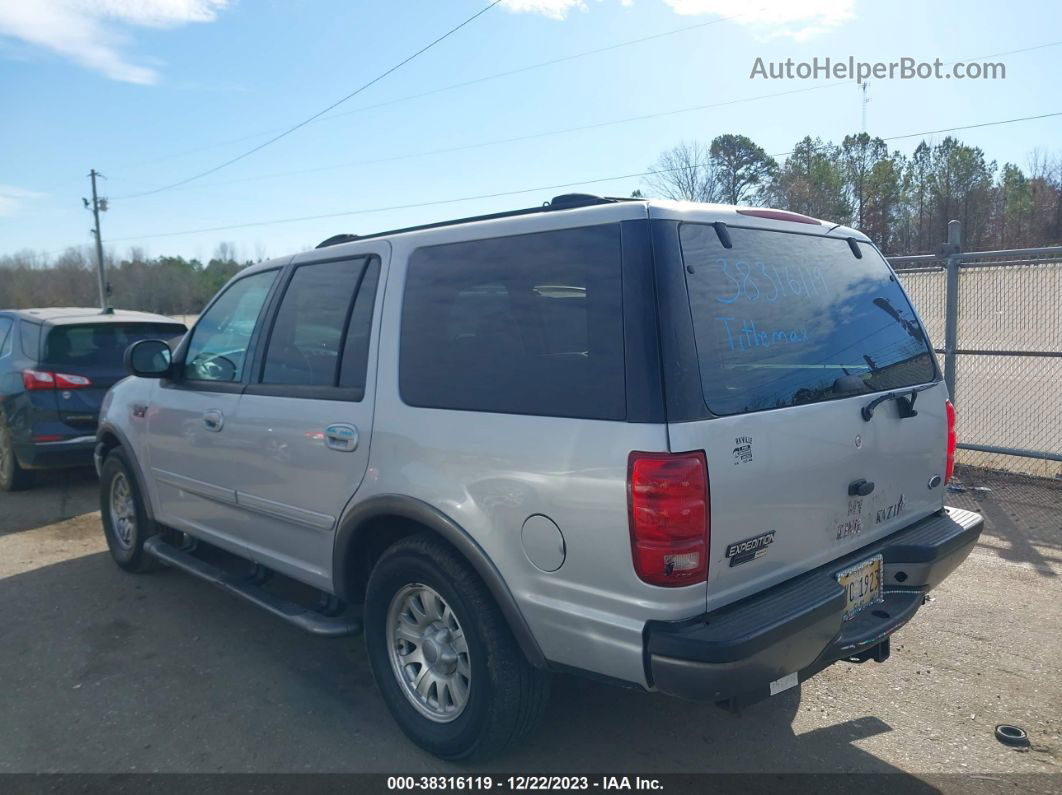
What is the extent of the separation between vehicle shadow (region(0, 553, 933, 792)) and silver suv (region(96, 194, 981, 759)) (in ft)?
1.16

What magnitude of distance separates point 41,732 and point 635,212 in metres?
3.25

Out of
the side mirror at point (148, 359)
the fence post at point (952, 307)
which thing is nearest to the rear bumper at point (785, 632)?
the side mirror at point (148, 359)

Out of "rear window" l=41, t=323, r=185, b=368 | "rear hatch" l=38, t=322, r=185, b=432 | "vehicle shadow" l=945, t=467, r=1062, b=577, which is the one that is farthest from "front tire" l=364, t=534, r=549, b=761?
"rear hatch" l=38, t=322, r=185, b=432

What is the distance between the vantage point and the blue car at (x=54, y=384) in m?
7.29

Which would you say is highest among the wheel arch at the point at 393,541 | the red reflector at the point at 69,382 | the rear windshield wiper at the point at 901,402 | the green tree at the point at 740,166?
the green tree at the point at 740,166

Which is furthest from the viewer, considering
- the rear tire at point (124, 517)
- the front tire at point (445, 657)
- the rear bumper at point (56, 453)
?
the rear bumper at point (56, 453)

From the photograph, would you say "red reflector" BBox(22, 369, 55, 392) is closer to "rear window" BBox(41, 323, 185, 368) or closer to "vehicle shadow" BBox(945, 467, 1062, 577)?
"rear window" BBox(41, 323, 185, 368)

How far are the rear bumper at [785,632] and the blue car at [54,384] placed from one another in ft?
22.1

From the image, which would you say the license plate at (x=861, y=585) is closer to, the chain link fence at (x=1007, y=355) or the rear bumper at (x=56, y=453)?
the chain link fence at (x=1007, y=355)

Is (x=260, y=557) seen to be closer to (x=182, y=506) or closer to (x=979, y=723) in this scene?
(x=182, y=506)

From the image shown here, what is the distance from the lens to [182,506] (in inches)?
184

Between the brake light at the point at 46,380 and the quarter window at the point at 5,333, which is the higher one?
the quarter window at the point at 5,333

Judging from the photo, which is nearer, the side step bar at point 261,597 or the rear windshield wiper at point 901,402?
the rear windshield wiper at point 901,402

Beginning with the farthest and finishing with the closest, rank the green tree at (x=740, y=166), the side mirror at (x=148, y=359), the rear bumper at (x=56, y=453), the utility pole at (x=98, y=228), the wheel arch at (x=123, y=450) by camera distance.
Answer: the utility pole at (x=98, y=228) → the green tree at (x=740, y=166) → the rear bumper at (x=56, y=453) → the wheel arch at (x=123, y=450) → the side mirror at (x=148, y=359)
